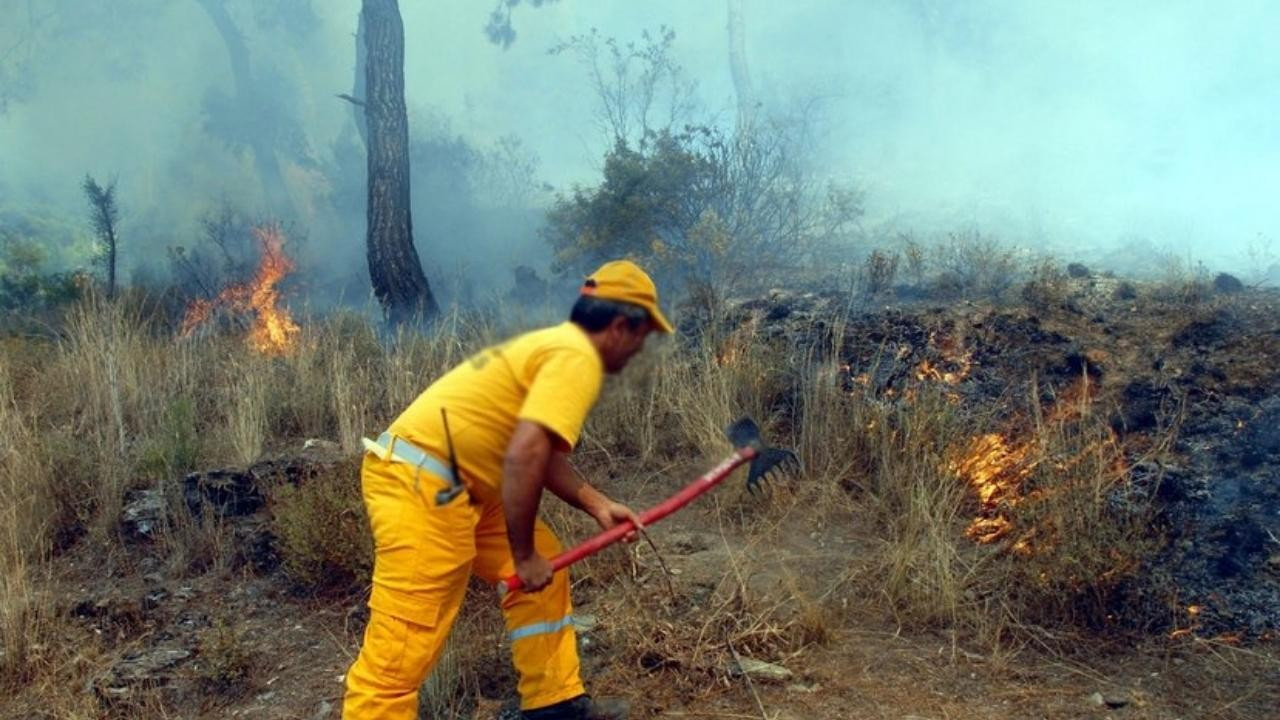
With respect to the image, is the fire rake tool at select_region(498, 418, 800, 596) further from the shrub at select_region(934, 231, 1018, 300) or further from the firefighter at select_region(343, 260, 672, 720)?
the shrub at select_region(934, 231, 1018, 300)

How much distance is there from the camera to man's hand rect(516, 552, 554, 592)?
2.64 m

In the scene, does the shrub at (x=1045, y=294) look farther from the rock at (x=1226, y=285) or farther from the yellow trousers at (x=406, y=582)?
the yellow trousers at (x=406, y=582)

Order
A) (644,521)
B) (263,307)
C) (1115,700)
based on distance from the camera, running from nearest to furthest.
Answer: (644,521)
(1115,700)
(263,307)

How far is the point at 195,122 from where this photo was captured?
20781mm

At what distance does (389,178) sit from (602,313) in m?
8.61

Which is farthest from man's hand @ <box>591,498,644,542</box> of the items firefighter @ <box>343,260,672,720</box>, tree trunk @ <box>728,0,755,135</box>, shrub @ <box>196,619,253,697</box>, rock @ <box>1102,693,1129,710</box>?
tree trunk @ <box>728,0,755,135</box>

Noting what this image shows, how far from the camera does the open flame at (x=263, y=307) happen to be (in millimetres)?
7969

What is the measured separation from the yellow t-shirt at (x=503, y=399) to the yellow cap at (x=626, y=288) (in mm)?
131

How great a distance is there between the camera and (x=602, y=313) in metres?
2.48

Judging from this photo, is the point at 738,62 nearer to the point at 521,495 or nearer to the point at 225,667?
the point at 225,667

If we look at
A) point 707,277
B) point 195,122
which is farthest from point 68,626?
point 195,122

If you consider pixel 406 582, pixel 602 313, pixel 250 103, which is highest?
pixel 250 103

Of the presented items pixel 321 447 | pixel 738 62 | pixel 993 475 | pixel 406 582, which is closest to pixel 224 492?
pixel 321 447

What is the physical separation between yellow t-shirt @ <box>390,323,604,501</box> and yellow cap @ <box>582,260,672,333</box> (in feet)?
0.43
